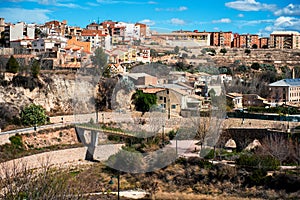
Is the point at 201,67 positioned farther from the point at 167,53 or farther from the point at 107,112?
the point at 107,112

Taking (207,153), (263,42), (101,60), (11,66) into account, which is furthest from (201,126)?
(263,42)

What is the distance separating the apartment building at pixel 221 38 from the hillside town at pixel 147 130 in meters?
22.1

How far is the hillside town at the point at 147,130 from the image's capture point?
1071 cm

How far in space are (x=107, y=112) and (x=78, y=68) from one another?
22.0ft

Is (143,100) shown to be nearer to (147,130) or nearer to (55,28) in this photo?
(147,130)

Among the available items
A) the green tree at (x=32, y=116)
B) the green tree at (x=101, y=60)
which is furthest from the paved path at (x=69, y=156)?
the green tree at (x=101, y=60)

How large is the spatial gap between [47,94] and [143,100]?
742cm

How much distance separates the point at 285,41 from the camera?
139 ft

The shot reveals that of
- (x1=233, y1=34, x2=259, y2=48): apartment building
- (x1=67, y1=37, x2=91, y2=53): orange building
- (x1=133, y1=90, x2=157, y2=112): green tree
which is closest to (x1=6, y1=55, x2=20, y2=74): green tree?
(x1=67, y1=37, x2=91, y2=53): orange building

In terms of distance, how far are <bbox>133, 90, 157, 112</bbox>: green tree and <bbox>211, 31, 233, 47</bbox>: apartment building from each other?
29.5 m

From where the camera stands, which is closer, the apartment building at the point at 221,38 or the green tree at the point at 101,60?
the green tree at the point at 101,60

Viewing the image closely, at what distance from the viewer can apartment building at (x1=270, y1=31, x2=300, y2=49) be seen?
137ft

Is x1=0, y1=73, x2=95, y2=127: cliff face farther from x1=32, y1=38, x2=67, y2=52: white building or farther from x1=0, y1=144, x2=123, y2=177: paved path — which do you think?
x1=32, y1=38, x2=67, y2=52: white building

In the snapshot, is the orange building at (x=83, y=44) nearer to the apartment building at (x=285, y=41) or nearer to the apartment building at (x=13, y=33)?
the apartment building at (x=13, y=33)
